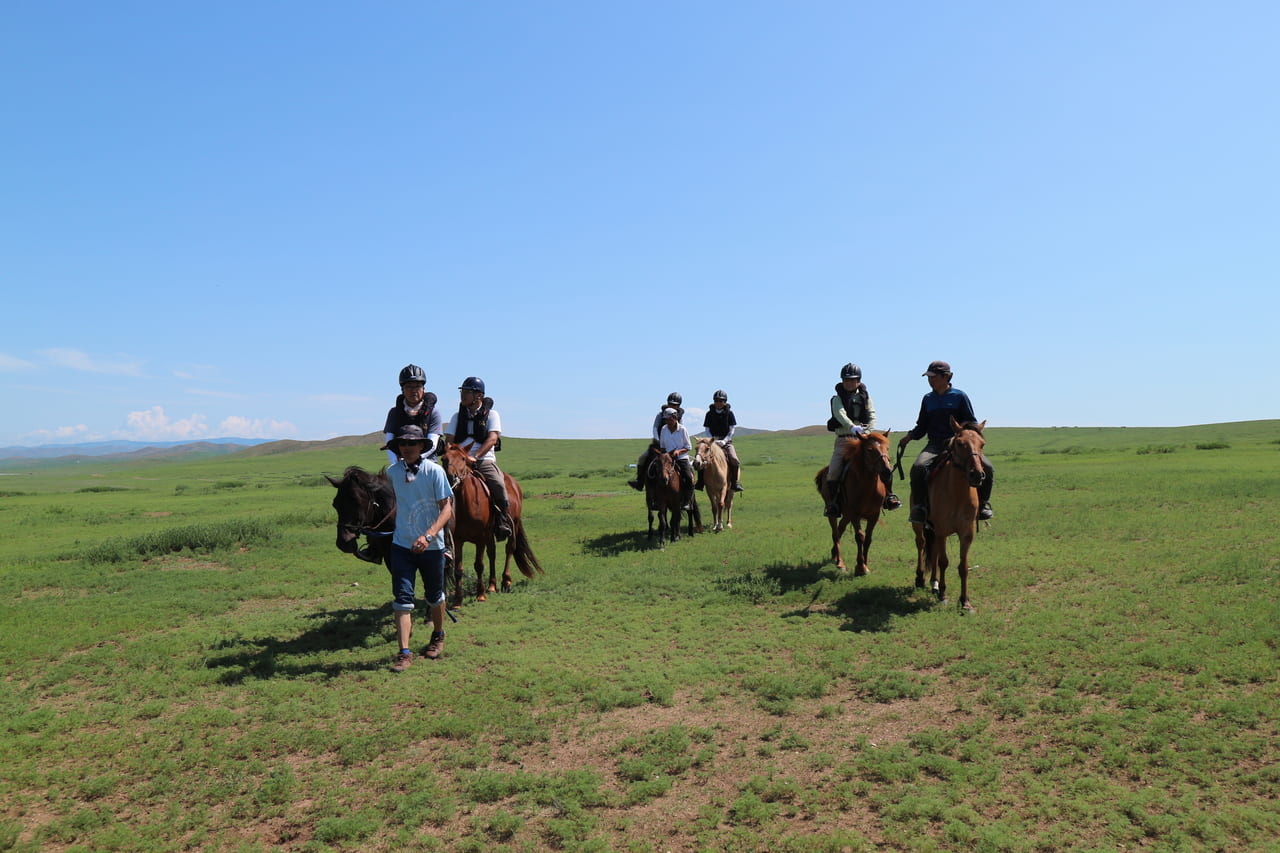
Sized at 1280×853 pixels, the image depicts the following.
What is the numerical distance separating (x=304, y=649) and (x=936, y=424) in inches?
365

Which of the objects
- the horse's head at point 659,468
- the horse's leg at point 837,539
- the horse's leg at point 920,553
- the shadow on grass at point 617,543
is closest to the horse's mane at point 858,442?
the horse's leg at point 837,539

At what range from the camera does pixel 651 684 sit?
7.33 meters

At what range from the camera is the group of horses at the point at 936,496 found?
943 centimetres

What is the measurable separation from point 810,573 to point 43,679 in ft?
33.8

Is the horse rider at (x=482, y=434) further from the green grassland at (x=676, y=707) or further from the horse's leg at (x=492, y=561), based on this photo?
the green grassland at (x=676, y=707)

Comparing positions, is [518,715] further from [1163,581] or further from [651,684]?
[1163,581]

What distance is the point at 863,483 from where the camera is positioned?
11.5m

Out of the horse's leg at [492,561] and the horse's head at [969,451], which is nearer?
the horse's head at [969,451]

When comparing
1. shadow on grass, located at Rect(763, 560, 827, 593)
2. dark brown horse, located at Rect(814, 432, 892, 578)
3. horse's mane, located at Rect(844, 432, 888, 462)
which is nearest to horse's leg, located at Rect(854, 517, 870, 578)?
dark brown horse, located at Rect(814, 432, 892, 578)

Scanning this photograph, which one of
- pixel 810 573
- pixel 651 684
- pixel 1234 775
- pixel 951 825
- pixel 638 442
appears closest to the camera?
pixel 951 825

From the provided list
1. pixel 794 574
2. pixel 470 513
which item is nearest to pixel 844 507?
pixel 794 574

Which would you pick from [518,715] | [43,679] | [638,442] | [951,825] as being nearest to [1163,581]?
[951,825]

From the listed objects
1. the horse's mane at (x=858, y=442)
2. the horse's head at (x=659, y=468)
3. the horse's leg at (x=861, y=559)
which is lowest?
the horse's leg at (x=861, y=559)

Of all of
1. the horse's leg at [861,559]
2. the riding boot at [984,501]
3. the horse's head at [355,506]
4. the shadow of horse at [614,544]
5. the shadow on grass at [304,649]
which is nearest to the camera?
the shadow on grass at [304,649]
